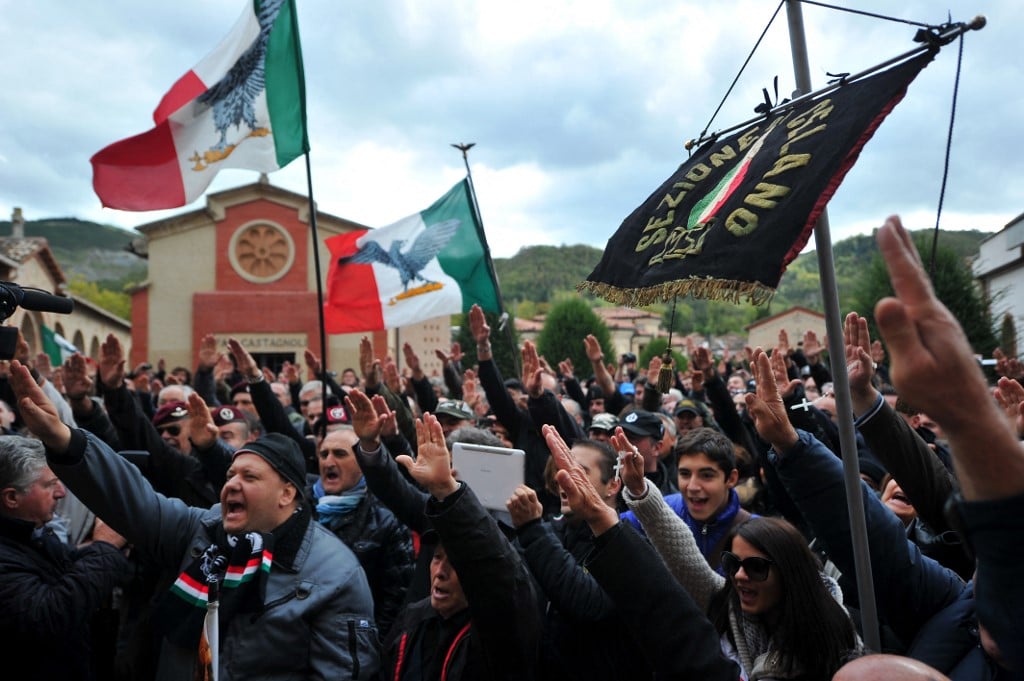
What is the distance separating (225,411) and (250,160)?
227cm

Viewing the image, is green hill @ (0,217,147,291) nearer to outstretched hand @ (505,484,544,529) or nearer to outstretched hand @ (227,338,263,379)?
outstretched hand @ (227,338,263,379)

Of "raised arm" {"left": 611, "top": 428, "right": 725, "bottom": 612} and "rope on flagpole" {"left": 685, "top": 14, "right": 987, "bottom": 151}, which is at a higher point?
"rope on flagpole" {"left": 685, "top": 14, "right": 987, "bottom": 151}

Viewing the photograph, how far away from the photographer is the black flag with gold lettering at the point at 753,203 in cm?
202

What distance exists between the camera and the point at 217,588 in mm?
2711

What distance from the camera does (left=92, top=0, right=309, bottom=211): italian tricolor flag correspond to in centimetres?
641

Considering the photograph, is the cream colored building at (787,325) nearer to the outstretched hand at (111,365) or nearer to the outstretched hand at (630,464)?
the outstretched hand at (111,365)

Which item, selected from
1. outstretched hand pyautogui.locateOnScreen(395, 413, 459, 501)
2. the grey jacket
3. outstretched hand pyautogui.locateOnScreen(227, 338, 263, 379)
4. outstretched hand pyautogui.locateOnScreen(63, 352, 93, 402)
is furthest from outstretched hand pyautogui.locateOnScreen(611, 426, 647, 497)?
outstretched hand pyautogui.locateOnScreen(227, 338, 263, 379)

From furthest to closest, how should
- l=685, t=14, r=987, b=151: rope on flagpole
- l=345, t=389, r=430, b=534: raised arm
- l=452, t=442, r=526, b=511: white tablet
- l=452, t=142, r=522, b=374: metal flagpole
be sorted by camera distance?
l=452, t=142, r=522, b=374: metal flagpole → l=345, t=389, r=430, b=534: raised arm → l=452, t=442, r=526, b=511: white tablet → l=685, t=14, r=987, b=151: rope on flagpole

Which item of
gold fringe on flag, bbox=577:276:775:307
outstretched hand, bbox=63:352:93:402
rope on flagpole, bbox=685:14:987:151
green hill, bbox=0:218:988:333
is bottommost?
outstretched hand, bbox=63:352:93:402

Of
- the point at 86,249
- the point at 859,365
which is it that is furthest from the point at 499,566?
the point at 86,249

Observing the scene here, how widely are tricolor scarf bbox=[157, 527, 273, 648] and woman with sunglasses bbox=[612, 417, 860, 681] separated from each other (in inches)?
54.0

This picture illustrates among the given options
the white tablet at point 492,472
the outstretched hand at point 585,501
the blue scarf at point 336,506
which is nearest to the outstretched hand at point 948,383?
the outstretched hand at point 585,501

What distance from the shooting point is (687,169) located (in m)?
2.71

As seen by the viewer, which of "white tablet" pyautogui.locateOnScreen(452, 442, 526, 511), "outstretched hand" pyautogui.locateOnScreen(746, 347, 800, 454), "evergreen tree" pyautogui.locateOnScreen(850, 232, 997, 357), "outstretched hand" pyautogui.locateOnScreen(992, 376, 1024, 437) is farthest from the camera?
"evergreen tree" pyautogui.locateOnScreen(850, 232, 997, 357)
